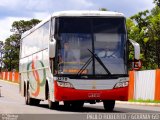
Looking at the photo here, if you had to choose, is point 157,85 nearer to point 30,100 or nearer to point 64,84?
point 30,100

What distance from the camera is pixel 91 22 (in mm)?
19734

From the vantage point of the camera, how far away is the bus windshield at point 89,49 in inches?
754

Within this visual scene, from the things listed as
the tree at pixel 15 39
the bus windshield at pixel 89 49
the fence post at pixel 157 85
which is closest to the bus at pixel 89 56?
the bus windshield at pixel 89 49

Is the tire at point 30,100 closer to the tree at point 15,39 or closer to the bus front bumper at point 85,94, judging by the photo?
the bus front bumper at point 85,94

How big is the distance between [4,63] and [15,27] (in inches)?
407

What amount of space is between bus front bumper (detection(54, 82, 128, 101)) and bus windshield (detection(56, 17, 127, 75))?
589mm

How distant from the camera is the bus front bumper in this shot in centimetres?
1903

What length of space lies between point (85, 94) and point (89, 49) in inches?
60.3

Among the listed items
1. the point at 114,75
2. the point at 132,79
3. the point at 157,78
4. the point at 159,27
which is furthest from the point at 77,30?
the point at 159,27

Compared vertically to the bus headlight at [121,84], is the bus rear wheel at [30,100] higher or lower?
lower

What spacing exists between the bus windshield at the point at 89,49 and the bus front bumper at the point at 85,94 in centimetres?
59

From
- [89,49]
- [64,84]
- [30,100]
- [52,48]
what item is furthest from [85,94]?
[30,100]

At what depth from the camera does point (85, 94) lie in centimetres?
1908

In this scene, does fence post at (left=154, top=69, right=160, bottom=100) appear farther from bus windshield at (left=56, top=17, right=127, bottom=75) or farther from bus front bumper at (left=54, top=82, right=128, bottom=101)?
bus front bumper at (left=54, top=82, right=128, bottom=101)
